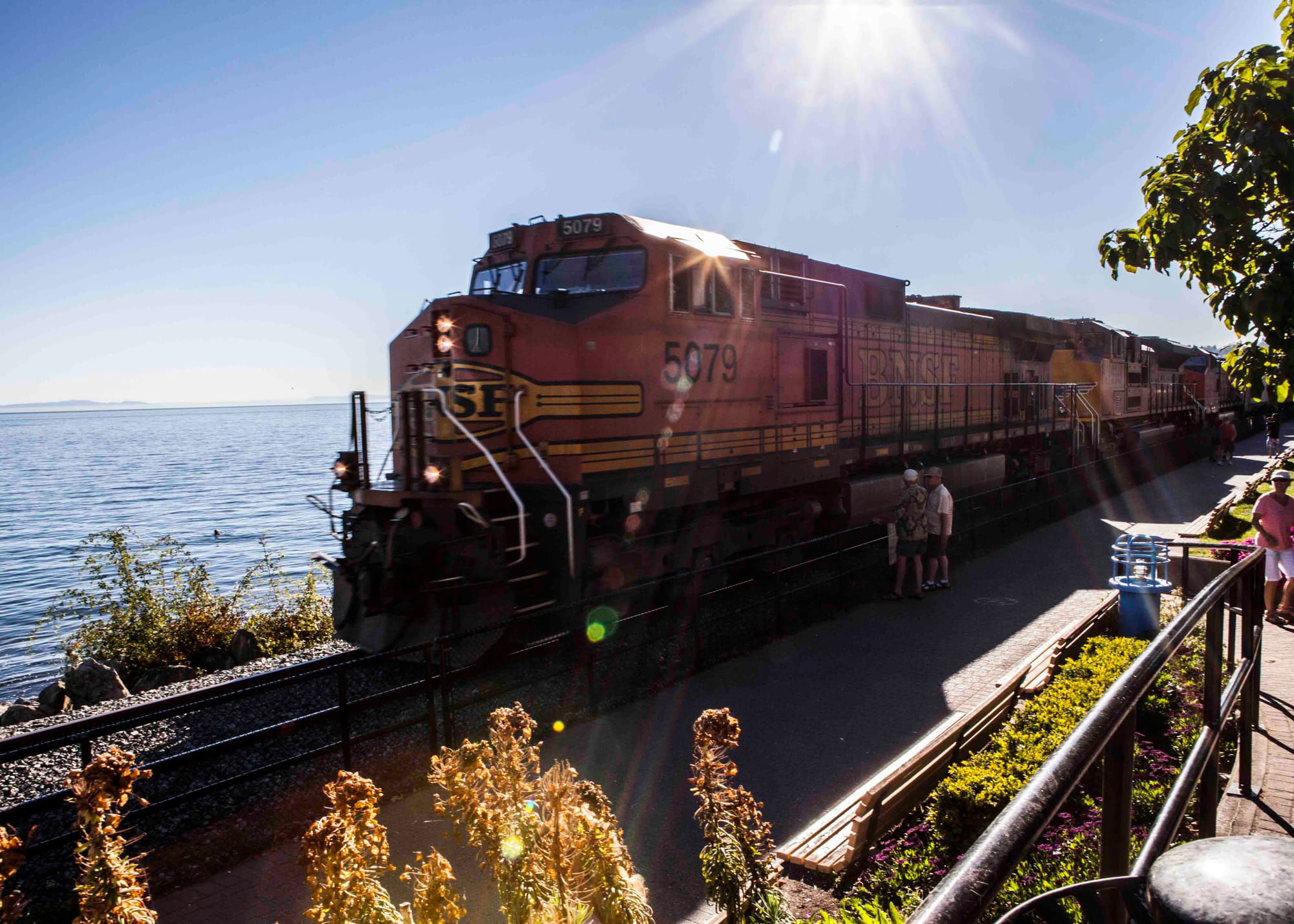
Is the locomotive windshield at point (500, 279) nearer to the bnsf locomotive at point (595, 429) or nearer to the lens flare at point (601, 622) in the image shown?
the bnsf locomotive at point (595, 429)

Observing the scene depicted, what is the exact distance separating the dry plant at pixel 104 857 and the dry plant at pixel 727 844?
186cm

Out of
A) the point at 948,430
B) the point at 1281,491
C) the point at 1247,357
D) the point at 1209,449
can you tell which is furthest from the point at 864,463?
the point at 1209,449

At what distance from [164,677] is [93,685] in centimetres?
74

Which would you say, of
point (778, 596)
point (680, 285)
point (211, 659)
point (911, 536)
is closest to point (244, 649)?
point (211, 659)

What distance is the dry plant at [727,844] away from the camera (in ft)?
10.8

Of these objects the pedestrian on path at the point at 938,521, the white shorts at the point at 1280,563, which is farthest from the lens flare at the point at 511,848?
the pedestrian on path at the point at 938,521

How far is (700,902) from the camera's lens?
4422mm

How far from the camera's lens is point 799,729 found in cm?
667

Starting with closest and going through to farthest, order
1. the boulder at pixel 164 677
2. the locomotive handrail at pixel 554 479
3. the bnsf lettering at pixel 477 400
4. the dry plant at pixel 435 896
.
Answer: the dry plant at pixel 435 896 → the locomotive handrail at pixel 554 479 → the bnsf lettering at pixel 477 400 → the boulder at pixel 164 677

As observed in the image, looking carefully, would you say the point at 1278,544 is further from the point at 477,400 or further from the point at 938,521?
the point at 477,400

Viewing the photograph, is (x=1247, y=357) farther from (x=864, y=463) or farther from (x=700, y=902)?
(x=864, y=463)

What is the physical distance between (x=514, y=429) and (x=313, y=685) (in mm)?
3037

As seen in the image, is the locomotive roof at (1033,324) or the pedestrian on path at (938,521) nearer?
the pedestrian on path at (938,521)

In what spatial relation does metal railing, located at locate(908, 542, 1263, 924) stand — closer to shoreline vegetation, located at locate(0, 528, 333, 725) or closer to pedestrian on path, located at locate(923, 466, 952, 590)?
pedestrian on path, located at locate(923, 466, 952, 590)
